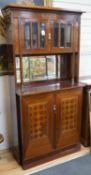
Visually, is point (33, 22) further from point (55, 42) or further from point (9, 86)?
point (9, 86)

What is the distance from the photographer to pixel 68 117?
2318 mm

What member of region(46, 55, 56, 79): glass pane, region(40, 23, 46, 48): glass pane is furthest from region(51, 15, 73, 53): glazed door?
region(46, 55, 56, 79): glass pane

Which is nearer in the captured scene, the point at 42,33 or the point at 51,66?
the point at 42,33

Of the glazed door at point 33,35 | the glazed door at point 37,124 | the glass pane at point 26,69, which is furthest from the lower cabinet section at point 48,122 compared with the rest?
the glazed door at point 33,35

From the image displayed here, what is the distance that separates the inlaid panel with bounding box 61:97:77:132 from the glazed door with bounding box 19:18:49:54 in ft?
2.28

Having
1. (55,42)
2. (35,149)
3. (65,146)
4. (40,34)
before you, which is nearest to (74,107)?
(65,146)

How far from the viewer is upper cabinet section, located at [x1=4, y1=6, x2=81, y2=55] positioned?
1923 mm

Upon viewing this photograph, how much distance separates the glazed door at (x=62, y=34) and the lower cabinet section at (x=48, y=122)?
1.73 feet

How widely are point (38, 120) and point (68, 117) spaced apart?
425mm

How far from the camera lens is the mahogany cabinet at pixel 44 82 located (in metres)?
1.98

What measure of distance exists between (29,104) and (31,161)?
0.75m

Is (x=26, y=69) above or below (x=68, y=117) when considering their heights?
above

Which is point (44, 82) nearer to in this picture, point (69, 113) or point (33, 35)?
point (69, 113)

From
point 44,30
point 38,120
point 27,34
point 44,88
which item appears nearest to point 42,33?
point 44,30
